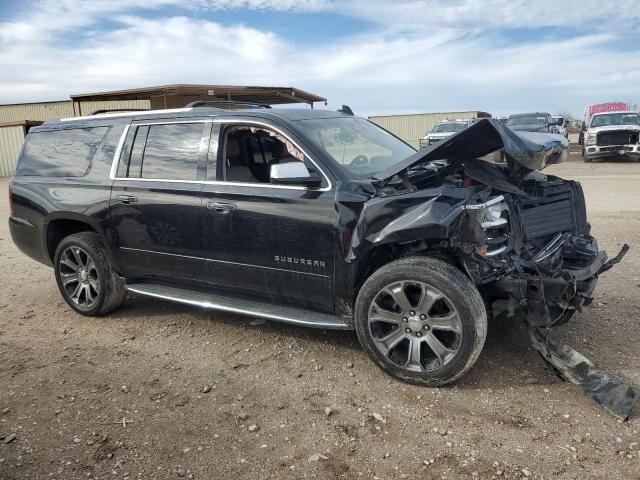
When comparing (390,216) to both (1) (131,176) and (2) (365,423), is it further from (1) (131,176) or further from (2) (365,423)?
(1) (131,176)

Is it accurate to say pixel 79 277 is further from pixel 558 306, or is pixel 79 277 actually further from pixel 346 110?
pixel 558 306

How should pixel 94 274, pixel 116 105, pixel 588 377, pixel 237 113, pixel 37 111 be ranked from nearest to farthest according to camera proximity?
pixel 588 377 → pixel 237 113 → pixel 94 274 → pixel 116 105 → pixel 37 111

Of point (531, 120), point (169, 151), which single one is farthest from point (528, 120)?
point (169, 151)

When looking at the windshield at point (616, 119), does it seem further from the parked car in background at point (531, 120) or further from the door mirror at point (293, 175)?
the door mirror at point (293, 175)

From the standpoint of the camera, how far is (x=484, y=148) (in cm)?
366

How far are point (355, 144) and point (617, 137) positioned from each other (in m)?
19.4

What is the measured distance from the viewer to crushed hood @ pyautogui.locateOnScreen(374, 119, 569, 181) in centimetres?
354

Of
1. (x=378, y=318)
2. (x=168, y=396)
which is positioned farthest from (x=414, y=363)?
(x=168, y=396)

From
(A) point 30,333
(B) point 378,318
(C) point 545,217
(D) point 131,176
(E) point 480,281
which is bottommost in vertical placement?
(A) point 30,333

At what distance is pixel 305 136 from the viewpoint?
4.02 meters

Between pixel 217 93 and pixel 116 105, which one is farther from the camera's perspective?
pixel 116 105

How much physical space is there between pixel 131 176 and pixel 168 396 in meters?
2.06

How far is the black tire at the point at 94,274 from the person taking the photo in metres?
4.98

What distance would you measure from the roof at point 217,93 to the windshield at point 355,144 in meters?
17.1
